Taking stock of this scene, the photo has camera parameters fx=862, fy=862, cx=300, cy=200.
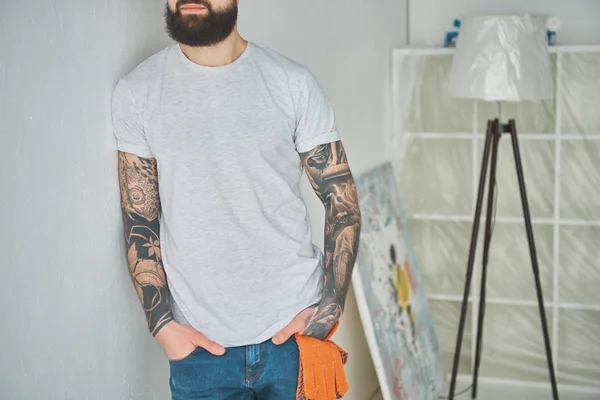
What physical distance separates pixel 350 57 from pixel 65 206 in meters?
2.16

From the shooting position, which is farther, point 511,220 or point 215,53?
point 511,220

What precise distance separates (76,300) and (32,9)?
1.94 feet

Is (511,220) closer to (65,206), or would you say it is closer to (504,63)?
(504,63)

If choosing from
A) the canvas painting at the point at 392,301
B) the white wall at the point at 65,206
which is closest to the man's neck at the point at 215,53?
the white wall at the point at 65,206

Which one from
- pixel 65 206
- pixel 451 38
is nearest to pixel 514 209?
pixel 451 38

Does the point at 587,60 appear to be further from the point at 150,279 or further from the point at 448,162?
the point at 150,279

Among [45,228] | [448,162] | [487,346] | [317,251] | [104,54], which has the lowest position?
[487,346]

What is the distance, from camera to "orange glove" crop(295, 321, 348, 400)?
1944 millimetres

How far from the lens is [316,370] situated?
195cm

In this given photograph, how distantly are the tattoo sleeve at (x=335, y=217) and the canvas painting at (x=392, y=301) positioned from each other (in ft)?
4.29

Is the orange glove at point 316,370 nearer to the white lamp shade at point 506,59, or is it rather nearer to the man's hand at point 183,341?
the man's hand at point 183,341

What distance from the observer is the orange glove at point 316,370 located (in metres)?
1.94

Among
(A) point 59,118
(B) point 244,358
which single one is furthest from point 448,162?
(A) point 59,118

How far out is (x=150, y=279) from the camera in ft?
6.39
